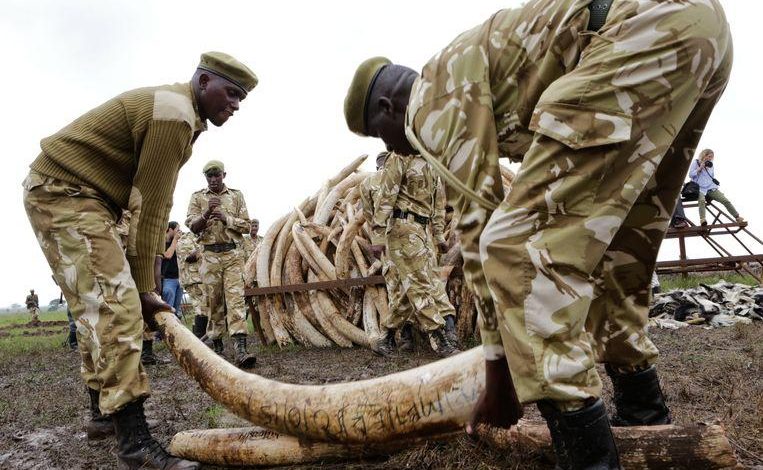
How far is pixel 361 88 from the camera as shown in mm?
2051

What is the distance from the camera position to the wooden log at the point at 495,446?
1.75 meters

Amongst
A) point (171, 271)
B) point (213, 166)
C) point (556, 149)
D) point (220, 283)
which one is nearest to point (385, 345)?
point (220, 283)

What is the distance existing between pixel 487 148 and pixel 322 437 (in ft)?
4.52

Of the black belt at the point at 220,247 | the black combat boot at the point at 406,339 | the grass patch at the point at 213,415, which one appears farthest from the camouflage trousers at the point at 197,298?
the grass patch at the point at 213,415

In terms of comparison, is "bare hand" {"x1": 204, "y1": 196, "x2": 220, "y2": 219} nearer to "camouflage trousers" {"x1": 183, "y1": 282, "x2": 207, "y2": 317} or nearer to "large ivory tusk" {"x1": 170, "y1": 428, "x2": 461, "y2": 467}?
"camouflage trousers" {"x1": 183, "y1": 282, "x2": 207, "y2": 317}

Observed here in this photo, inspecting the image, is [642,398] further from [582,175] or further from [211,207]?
[211,207]

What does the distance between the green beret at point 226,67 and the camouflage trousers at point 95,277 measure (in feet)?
2.91

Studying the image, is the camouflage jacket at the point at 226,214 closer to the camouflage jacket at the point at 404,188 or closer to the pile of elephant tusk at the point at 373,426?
the camouflage jacket at the point at 404,188

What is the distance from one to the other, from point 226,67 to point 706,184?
1089 cm

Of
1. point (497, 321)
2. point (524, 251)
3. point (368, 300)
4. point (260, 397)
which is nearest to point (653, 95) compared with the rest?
point (524, 251)

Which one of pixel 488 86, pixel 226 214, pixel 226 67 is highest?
pixel 226 67

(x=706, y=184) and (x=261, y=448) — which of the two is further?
(x=706, y=184)

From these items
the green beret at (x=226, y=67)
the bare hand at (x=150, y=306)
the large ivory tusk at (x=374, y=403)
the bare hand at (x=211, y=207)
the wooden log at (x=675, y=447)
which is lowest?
the wooden log at (x=675, y=447)

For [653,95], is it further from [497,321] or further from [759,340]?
[759,340]
